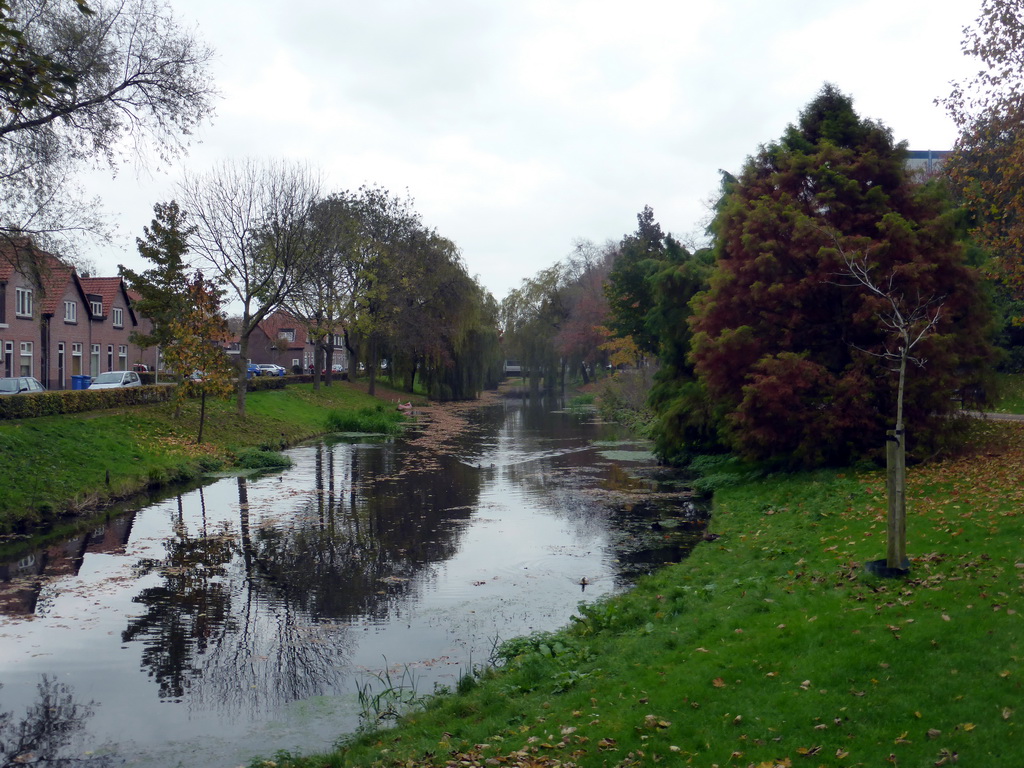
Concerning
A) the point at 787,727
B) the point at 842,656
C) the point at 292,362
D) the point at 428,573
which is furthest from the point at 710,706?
the point at 292,362

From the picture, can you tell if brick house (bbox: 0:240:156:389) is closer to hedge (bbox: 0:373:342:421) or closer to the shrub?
hedge (bbox: 0:373:342:421)

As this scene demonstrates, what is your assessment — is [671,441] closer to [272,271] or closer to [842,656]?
[842,656]

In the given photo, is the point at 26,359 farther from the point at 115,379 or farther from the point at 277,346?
the point at 277,346

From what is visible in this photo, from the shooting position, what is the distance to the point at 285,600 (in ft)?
42.0

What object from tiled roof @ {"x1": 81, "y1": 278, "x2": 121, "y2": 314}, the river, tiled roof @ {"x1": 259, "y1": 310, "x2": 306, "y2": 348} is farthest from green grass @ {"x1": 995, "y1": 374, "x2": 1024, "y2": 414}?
tiled roof @ {"x1": 259, "y1": 310, "x2": 306, "y2": 348}

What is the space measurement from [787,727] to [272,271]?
3633 cm

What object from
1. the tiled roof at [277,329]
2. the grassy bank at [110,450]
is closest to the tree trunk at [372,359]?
the grassy bank at [110,450]

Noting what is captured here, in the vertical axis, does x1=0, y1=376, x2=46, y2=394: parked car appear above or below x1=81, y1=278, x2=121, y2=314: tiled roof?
below

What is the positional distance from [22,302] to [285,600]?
1669 inches

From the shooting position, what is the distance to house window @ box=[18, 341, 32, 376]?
4756cm

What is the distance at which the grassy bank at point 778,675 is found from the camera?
6164mm

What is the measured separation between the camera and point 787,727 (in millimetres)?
6430

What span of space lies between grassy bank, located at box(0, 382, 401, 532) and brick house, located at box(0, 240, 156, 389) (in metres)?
11.0

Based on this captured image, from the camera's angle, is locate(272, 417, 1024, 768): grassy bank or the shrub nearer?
locate(272, 417, 1024, 768): grassy bank
